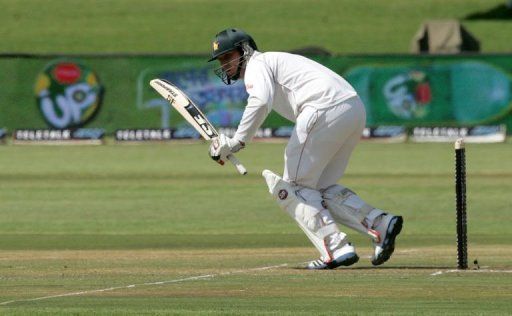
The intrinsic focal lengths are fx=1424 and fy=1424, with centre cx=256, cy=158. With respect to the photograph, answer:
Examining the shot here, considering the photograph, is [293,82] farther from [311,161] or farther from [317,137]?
[311,161]

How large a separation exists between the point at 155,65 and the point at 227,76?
19.3 meters

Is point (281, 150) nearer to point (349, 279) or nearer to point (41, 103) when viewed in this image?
point (41, 103)

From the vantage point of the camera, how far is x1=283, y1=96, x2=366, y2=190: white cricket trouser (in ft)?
32.8

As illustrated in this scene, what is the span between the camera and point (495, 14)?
46312 millimetres

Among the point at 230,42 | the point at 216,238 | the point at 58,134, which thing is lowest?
the point at 58,134

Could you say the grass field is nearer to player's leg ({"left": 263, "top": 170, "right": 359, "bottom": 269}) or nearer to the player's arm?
player's leg ({"left": 263, "top": 170, "right": 359, "bottom": 269})

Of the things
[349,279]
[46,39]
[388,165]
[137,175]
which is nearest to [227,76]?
[349,279]

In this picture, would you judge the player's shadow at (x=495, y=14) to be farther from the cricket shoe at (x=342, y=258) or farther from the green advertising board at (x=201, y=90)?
the cricket shoe at (x=342, y=258)

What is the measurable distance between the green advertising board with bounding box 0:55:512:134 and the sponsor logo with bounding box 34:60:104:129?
21 mm

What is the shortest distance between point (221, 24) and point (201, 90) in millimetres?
15300

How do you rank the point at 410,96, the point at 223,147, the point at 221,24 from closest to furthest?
the point at 223,147, the point at 410,96, the point at 221,24

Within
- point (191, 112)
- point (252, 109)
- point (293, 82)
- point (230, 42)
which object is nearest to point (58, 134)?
point (191, 112)

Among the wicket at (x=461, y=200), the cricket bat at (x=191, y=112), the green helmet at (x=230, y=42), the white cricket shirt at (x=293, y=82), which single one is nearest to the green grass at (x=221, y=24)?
the cricket bat at (x=191, y=112)

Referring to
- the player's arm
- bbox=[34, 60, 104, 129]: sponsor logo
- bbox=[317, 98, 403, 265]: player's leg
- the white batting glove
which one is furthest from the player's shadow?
the white batting glove
